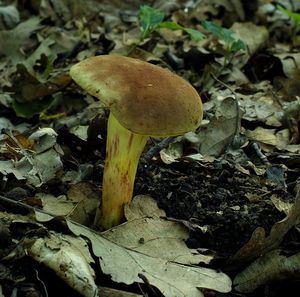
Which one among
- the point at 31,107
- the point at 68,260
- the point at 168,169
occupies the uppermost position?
the point at 68,260

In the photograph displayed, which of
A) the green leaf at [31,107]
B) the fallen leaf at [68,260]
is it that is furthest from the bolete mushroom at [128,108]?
the green leaf at [31,107]

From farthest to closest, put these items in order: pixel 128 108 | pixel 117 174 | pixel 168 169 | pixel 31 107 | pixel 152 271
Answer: pixel 31 107, pixel 168 169, pixel 117 174, pixel 152 271, pixel 128 108

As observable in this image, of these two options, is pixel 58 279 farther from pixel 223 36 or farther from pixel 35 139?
pixel 223 36

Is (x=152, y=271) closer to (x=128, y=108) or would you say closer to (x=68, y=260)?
(x=68, y=260)

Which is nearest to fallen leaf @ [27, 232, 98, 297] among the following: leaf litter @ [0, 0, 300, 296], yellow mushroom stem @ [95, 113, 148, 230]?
leaf litter @ [0, 0, 300, 296]

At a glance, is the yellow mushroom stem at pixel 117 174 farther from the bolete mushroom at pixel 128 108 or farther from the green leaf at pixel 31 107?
the green leaf at pixel 31 107

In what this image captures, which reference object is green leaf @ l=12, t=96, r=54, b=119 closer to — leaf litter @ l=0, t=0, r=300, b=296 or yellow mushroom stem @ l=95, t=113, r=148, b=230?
leaf litter @ l=0, t=0, r=300, b=296

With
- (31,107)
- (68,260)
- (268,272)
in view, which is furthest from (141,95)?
(31,107)

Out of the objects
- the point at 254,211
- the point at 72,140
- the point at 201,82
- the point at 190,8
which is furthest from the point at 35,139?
the point at 190,8
